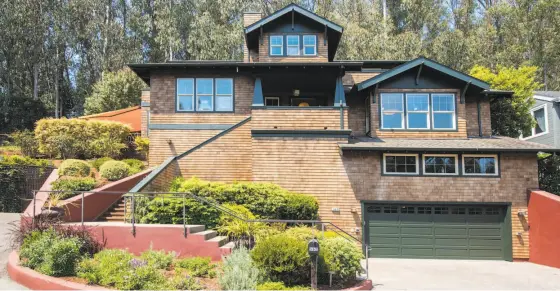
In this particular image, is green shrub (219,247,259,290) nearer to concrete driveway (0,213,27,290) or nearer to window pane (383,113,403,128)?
concrete driveway (0,213,27,290)

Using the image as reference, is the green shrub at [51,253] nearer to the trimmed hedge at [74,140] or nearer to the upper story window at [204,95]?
the upper story window at [204,95]

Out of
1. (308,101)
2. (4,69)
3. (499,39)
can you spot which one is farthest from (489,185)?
(4,69)

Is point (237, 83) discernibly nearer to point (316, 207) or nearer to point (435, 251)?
point (316, 207)

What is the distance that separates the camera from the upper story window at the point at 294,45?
19.7 metres

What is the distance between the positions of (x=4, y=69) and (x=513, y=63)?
43.8 m

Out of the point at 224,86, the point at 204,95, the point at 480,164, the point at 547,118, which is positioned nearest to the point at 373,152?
the point at 480,164

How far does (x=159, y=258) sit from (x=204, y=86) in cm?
1061

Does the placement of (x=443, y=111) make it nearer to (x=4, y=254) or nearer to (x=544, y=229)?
(x=544, y=229)

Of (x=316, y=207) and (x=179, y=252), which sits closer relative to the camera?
(x=179, y=252)

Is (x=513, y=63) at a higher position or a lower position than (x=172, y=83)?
higher

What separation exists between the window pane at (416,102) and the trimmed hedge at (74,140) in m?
13.0

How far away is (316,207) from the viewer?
15.0m

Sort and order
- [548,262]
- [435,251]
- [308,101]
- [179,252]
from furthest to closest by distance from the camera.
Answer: [308,101] < [435,251] < [548,262] < [179,252]

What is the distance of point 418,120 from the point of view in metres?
17.9
